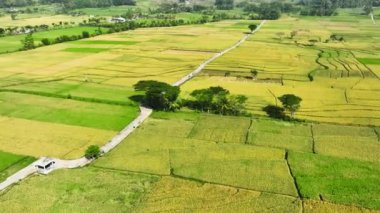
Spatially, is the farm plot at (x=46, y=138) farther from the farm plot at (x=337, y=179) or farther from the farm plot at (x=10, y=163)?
the farm plot at (x=337, y=179)

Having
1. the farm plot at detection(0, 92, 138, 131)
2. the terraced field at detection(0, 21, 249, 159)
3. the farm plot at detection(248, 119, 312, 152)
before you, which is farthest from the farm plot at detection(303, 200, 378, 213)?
the farm plot at detection(0, 92, 138, 131)

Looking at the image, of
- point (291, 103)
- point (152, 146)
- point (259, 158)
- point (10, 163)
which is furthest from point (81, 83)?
point (259, 158)

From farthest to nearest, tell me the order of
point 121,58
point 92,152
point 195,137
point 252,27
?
1. point 252,27
2. point 121,58
3. point 195,137
4. point 92,152

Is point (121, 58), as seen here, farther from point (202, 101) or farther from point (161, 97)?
point (202, 101)

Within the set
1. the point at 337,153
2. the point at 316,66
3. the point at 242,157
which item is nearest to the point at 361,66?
the point at 316,66

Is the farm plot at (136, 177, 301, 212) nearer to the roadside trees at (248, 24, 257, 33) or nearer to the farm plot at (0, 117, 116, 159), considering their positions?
the farm plot at (0, 117, 116, 159)

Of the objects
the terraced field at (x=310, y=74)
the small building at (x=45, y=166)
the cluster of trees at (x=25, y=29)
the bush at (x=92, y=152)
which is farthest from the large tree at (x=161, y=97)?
the cluster of trees at (x=25, y=29)

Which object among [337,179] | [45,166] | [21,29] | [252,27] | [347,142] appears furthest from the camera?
[252,27]
